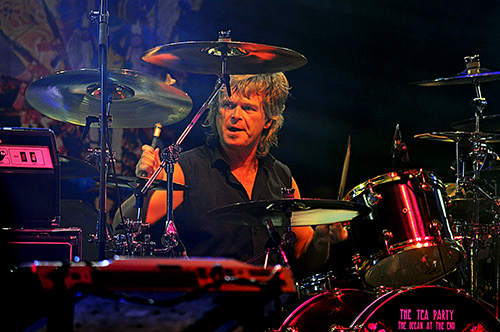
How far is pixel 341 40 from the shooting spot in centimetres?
364

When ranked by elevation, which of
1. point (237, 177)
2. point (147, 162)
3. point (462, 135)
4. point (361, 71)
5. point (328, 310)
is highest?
point (361, 71)

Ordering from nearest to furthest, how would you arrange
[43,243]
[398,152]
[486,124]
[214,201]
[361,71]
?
[43,243] < [398,152] < [214,201] < [486,124] < [361,71]

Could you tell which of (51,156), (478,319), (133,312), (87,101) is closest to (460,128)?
(478,319)

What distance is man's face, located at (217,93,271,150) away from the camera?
329 cm

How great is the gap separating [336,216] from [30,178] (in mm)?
1301

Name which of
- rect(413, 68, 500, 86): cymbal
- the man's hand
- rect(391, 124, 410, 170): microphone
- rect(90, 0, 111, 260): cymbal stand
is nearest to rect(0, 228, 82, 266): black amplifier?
rect(90, 0, 111, 260): cymbal stand

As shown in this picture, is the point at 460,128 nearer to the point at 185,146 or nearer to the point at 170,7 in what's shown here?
the point at 185,146

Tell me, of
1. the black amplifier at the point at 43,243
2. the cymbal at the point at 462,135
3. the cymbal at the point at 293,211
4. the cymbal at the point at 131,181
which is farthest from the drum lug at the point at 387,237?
the black amplifier at the point at 43,243

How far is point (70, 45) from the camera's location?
296 centimetres

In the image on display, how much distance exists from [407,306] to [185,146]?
1.82 m

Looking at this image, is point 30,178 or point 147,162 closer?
point 30,178

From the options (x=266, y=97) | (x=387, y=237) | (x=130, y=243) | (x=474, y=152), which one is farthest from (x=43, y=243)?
(x=474, y=152)

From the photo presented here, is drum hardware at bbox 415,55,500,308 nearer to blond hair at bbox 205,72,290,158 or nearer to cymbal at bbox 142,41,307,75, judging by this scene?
blond hair at bbox 205,72,290,158

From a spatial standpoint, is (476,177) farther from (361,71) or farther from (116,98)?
(116,98)
